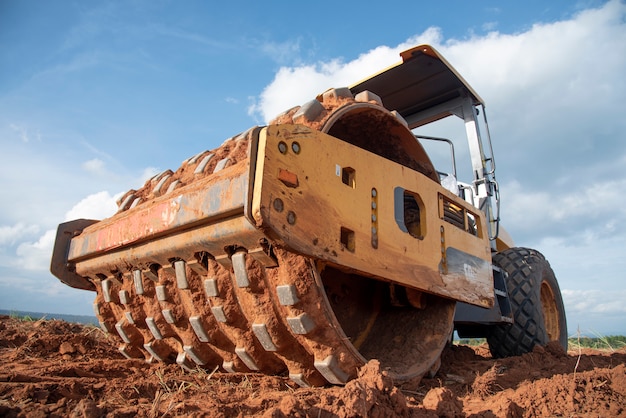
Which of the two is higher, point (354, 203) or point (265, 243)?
point (354, 203)

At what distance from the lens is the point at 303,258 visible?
2.05 meters

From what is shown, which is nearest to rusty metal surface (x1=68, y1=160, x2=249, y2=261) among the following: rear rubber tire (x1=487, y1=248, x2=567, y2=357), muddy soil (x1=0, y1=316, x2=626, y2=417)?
muddy soil (x1=0, y1=316, x2=626, y2=417)

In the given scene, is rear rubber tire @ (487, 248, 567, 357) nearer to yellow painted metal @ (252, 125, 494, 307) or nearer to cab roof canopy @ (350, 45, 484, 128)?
yellow painted metal @ (252, 125, 494, 307)

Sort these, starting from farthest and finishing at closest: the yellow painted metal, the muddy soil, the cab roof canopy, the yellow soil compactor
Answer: the cab roof canopy → the yellow soil compactor → the yellow painted metal → the muddy soil

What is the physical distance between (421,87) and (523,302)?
2061 mm

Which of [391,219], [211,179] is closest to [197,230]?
[211,179]

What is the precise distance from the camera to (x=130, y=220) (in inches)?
108

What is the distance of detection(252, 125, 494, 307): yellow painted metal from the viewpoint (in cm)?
187

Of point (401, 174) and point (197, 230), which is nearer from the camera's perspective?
point (197, 230)

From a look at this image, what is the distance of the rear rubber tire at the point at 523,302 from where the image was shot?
13.0 ft

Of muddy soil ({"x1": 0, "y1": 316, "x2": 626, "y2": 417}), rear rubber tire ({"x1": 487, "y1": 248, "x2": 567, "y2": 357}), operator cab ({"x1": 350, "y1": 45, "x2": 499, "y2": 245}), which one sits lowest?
muddy soil ({"x1": 0, "y1": 316, "x2": 626, "y2": 417})

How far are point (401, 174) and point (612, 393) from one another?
138cm

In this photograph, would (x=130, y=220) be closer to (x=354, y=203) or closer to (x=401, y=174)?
(x=354, y=203)

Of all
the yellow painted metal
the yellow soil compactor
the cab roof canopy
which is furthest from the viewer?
the cab roof canopy
